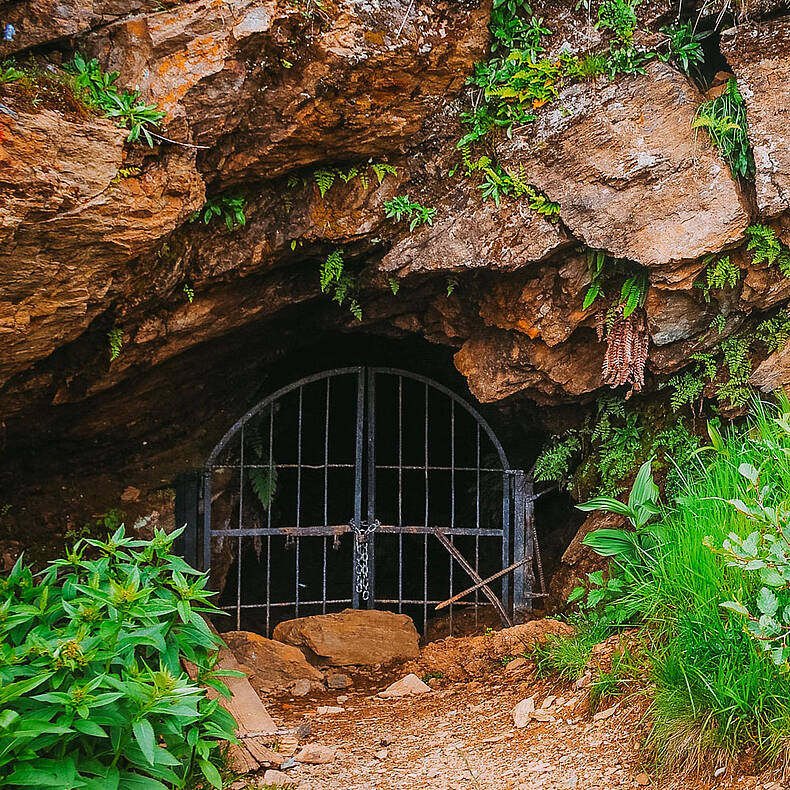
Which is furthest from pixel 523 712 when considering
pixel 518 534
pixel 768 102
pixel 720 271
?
pixel 768 102

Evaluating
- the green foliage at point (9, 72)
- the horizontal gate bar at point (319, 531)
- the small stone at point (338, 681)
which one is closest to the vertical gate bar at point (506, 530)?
the horizontal gate bar at point (319, 531)

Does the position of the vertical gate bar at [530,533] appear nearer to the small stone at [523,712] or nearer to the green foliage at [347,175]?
the small stone at [523,712]

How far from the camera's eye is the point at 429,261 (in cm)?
437

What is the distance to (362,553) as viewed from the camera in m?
5.80

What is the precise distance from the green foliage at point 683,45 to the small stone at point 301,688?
171 inches

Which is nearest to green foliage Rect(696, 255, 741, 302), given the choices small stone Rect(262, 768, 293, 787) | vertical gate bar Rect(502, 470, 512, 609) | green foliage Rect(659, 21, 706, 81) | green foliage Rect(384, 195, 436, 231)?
green foliage Rect(659, 21, 706, 81)

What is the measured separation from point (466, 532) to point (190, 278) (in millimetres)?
2794

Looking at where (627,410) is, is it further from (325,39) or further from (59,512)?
(59,512)

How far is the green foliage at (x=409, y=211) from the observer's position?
14.0 feet

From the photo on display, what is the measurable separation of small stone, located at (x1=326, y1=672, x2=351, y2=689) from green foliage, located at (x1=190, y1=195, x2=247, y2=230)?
3042mm

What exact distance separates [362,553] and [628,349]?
2632 mm

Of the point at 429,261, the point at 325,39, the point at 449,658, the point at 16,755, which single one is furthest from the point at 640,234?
the point at 16,755

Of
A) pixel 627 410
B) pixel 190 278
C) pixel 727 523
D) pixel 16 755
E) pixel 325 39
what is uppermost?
pixel 325 39

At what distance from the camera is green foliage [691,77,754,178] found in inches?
151
